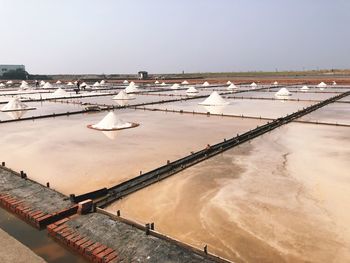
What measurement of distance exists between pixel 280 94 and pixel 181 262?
85.5ft

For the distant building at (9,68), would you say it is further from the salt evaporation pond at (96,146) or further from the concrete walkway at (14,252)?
the concrete walkway at (14,252)

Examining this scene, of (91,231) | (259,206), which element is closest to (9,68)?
(91,231)

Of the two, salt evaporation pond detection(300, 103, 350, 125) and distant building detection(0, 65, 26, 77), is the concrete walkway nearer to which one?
salt evaporation pond detection(300, 103, 350, 125)

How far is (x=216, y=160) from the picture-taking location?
30.4 ft

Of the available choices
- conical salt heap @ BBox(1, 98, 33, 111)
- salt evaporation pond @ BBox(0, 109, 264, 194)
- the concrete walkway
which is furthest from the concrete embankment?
conical salt heap @ BBox(1, 98, 33, 111)

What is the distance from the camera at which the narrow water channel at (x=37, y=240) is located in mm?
4824

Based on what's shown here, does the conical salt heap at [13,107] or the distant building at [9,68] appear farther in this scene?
the distant building at [9,68]

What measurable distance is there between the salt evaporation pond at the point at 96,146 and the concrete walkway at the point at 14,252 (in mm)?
1809

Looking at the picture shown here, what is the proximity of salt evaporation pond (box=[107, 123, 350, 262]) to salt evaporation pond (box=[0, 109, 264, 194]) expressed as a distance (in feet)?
4.32

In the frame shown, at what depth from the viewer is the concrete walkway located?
4711 mm

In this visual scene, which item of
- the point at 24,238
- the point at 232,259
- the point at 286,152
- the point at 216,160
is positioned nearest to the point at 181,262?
the point at 232,259

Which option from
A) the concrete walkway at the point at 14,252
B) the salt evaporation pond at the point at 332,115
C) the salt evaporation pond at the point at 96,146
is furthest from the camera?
the salt evaporation pond at the point at 332,115

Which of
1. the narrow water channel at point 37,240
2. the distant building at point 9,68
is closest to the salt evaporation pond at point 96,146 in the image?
the narrow water channel at point 37,240

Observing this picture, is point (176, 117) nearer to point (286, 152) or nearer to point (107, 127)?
point (107, 127)
